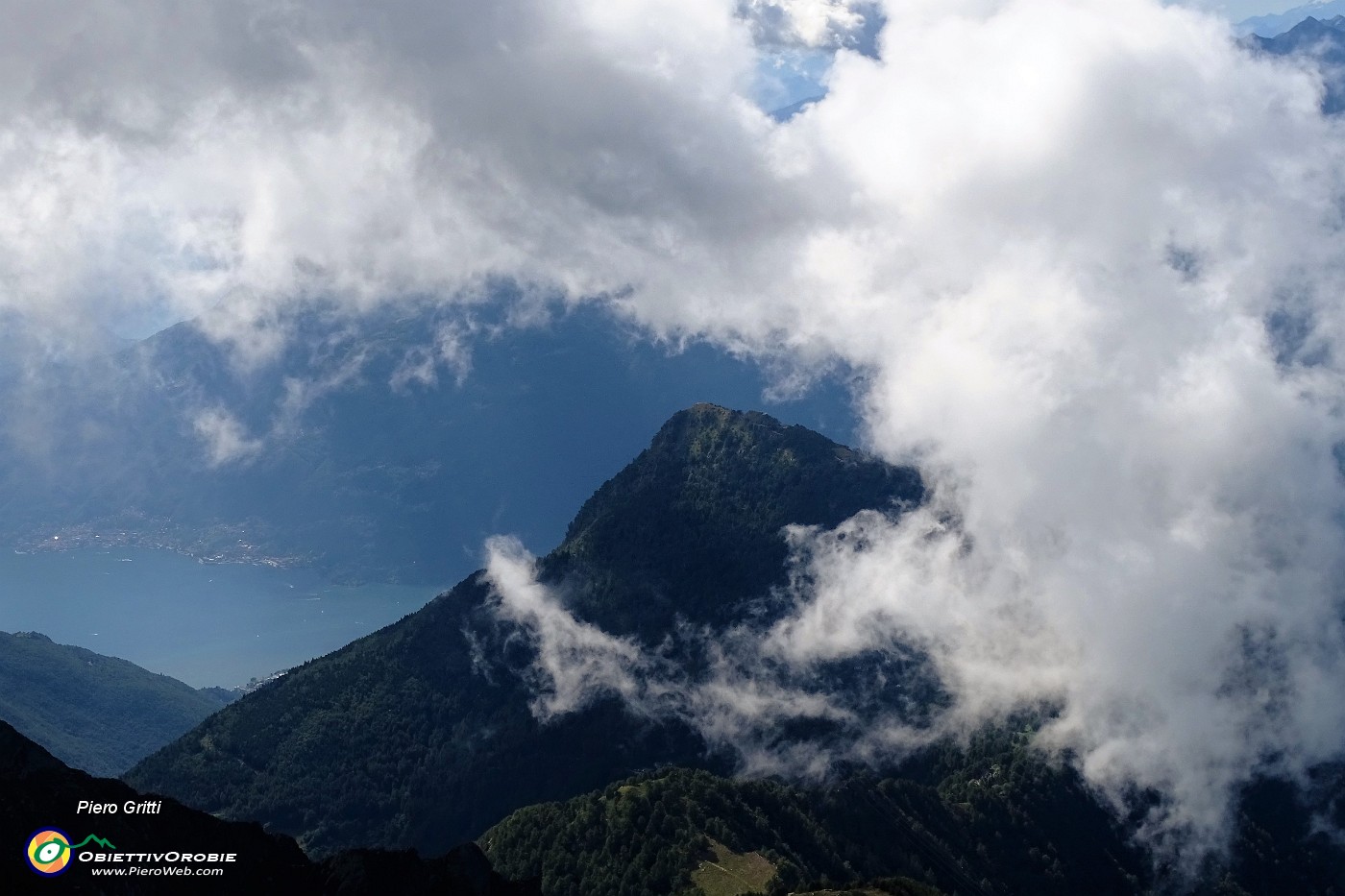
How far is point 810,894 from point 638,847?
5609cm

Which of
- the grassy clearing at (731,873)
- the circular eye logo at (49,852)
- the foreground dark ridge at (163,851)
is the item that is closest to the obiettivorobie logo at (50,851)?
the circular eye logo at (49,852)

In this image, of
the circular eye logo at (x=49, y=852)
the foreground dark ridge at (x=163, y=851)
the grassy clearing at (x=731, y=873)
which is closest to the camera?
the circular eye logo at (x=49, y=852)

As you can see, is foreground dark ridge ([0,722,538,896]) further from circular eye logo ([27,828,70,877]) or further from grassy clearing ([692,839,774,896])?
grassy clearing ([692,839,774,896])

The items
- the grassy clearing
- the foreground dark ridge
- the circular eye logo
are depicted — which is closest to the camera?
the circular eye logo

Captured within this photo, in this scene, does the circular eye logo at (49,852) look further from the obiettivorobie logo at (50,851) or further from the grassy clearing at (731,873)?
the grassy clearing at (731,873)

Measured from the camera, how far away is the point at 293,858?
98.9 meters

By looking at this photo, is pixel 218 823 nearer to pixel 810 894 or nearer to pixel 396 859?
pixel 396 859

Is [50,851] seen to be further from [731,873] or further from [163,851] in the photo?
[731,873]

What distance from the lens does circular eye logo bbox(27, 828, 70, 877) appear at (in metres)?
78.2

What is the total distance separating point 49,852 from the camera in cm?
7962

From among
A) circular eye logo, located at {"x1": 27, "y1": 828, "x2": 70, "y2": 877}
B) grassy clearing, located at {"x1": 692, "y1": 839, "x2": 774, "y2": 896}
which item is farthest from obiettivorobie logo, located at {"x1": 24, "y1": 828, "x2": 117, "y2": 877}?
grassy clearing, located at {"x1": 692, "y1": 839, "x2": 774, "y2": 896}

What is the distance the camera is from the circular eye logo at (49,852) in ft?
257

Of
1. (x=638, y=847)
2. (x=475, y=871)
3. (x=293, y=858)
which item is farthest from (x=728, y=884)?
(x=293, y=858)

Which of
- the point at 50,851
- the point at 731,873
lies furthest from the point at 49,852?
the point at 731,873
